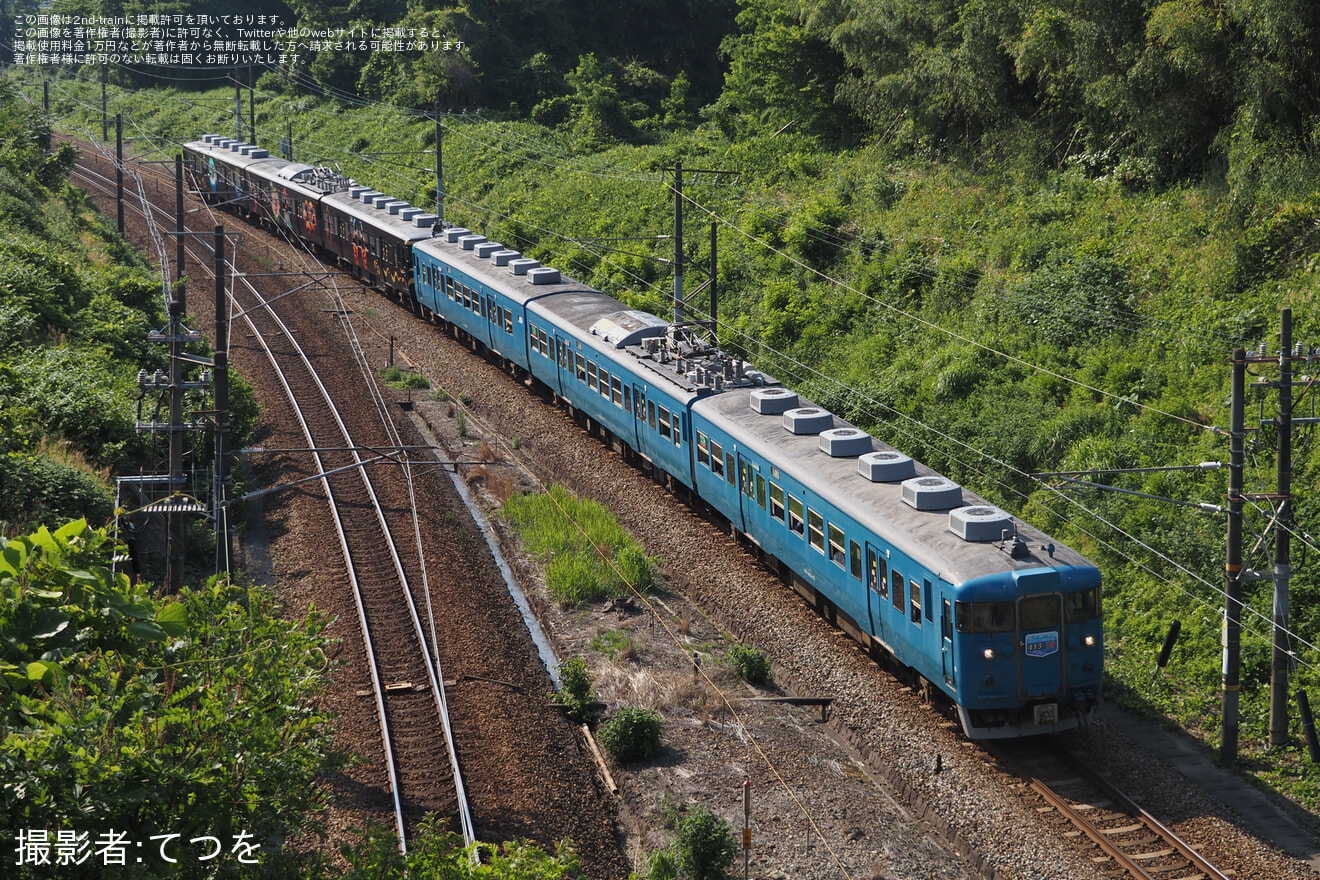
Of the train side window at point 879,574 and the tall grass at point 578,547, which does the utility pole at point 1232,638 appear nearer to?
the train side window at point 879,574

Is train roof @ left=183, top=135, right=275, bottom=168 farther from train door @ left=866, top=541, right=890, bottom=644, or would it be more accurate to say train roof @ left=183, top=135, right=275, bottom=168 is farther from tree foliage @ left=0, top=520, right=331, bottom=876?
tree foliage @ left=0, top=520, right=331, bottom=876

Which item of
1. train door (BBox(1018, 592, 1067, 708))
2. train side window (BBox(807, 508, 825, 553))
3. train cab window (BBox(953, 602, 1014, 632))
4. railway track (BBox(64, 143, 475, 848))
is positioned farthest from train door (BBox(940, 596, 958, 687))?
railway track (BBox(64, 143, 475, 848))

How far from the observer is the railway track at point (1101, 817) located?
13.0 metres

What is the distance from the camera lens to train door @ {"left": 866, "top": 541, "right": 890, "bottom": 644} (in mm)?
16370

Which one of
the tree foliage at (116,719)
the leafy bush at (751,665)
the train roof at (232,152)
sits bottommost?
the leafy bush at (751,665)

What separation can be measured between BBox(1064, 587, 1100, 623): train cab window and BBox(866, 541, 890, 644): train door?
2325 mm

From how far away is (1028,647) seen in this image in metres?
14.8

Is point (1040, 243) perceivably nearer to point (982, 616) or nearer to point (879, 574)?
point (879, 574)

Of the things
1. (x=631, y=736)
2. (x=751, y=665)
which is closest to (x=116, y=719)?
(x=631, y=736)

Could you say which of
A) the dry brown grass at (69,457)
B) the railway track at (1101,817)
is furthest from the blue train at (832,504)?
the dry brown grass at (69,457)

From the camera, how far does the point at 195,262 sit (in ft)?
150

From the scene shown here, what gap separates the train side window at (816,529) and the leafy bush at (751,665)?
1.80 m

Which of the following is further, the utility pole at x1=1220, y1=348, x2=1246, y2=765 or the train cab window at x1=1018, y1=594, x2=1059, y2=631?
the utility pole at x1=1220, y1=348, x2=1246, y2=765

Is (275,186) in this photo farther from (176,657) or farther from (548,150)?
(176,657)
